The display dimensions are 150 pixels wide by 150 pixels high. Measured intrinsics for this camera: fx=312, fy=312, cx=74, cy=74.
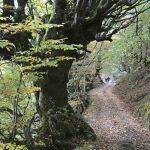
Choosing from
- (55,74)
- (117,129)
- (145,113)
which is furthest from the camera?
(145,113)

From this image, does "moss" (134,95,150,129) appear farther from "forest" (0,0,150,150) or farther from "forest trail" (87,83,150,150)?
"forest trail" (87,83,150,150)

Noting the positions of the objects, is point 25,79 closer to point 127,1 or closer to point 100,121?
point 127,1

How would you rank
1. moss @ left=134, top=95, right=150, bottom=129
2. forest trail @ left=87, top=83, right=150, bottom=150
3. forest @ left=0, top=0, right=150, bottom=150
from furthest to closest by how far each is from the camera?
moss @ left=134, top=95, right=150, bottom=129
forest trail @ left=87, top=83, right=150, bottom=150
forest @ left=0, top=0, right=150, bottom=150

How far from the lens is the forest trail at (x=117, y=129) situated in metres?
11.1

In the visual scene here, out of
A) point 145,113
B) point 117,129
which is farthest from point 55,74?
point 145,113

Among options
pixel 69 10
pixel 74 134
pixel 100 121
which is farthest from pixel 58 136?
pixel 100 121

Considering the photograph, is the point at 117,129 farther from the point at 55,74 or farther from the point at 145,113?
the point at 55,74

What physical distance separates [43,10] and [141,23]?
1065 centimetres

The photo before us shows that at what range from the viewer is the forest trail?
11.1m

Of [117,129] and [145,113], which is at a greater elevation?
[145,113]

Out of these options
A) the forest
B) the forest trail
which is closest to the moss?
the forest

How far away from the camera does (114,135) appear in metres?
13.0

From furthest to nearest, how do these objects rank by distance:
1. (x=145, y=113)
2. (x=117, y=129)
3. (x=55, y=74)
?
(x=145, y=113) → (x=117, y=129) → (x=55, y=74)

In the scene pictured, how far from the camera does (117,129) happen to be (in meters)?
14.3
